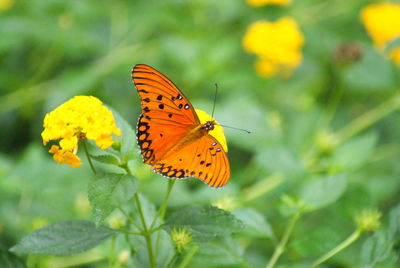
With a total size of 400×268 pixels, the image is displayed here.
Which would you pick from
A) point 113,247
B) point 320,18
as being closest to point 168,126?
point 113,247

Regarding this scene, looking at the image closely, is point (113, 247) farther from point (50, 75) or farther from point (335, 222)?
point (50, 75)

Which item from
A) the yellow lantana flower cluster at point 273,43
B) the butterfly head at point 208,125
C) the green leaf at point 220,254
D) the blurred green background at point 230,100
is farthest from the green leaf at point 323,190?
the yellow lantana flower cluster at point 273,43

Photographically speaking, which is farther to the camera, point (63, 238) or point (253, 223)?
point (253, 223)

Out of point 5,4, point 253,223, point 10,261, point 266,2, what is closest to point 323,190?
point 253,223

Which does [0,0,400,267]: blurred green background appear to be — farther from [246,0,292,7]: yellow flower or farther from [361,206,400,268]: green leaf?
[361,206,400,268]: green leaf

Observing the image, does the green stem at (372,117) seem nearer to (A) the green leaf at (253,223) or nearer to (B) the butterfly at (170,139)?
(A) the green leaf at (253,223)

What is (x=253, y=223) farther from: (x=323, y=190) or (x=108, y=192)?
(x=108, y=192)


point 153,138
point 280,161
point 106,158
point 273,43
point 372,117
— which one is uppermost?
point 273,43
